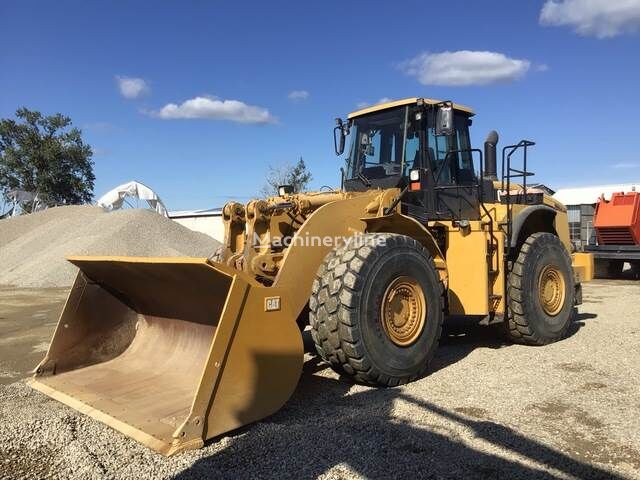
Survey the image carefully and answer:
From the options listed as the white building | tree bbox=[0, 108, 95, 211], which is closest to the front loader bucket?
the white building

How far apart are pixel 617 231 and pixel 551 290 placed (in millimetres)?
10292

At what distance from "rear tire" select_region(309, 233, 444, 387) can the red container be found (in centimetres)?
1254

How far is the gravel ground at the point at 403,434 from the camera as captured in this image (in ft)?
11.0

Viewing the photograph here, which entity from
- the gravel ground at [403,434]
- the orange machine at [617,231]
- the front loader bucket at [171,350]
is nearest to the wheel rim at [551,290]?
the gravel ground at [403,434]

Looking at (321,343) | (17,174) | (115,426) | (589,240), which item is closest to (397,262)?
(321,343)

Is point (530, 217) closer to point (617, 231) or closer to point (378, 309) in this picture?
point (378, 309)

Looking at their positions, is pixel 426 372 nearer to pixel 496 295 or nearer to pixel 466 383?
pixel 466 383

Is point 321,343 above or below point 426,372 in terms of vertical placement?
above

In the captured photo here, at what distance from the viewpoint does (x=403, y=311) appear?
16.5ft

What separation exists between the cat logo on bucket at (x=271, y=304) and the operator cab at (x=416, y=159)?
2.30m

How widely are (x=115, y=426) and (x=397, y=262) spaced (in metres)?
2.59

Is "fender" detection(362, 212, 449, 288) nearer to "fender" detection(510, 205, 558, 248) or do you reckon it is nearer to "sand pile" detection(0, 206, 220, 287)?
"fender" detection(510, 205, 558, 248)

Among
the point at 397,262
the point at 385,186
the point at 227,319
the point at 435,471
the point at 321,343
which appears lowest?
the point at 435,471

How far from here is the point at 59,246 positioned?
19984 mm
